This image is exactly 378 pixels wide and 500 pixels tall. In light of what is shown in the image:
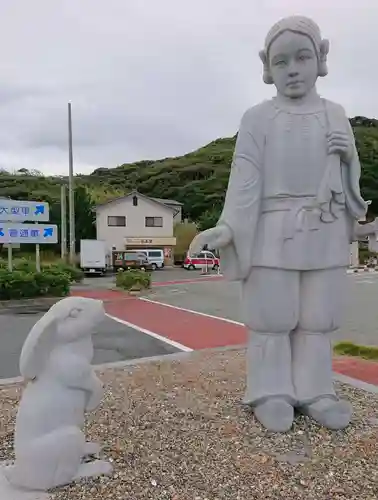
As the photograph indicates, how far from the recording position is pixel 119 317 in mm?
10539

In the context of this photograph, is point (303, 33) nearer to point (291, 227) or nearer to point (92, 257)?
point (291, 227)

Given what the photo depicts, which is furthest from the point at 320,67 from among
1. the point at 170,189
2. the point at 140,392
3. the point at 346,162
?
the point at 170,189

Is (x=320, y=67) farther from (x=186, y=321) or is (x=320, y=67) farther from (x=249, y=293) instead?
(x=186, y=321)

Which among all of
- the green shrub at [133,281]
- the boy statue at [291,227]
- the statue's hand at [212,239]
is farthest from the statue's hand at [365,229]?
the green shrub at [133,281]

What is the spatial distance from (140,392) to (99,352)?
2584 mm

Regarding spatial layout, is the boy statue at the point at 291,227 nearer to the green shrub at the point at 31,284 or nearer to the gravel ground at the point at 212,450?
the gravel ground at the point at 212,450

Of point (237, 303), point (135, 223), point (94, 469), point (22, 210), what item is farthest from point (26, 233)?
point (135, 223)

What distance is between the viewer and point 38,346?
2.48 meters

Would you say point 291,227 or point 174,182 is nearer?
point 291,227

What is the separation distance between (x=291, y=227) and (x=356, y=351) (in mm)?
3560

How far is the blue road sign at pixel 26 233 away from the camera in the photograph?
14.7 meters

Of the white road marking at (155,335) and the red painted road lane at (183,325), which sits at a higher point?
the white road marking at (155,335)

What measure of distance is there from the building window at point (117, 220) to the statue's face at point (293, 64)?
29.2 m

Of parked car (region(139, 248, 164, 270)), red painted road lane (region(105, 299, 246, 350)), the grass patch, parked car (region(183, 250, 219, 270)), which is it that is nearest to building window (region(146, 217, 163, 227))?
parked car (region(139, 248, 164, 270))
